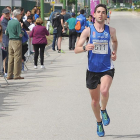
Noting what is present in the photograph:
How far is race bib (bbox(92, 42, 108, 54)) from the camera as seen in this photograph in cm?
695

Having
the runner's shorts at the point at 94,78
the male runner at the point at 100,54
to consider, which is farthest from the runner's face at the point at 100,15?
the runner's shorts at the point at 94,78

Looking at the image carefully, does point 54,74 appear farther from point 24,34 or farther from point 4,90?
point 4,90

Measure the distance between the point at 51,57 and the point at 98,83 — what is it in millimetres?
13341

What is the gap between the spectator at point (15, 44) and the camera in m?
13.4

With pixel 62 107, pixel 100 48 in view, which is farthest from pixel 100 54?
pixel 62 107

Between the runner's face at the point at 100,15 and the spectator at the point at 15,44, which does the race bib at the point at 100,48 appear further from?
the spectator at the point at 15,44

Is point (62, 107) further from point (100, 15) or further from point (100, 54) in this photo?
point (100, 15)

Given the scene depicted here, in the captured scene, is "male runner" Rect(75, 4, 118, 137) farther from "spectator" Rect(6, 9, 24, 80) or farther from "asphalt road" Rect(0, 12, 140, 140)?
"spectator" Rect(6, 9, 24, 80)

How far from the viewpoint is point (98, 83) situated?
714 cm

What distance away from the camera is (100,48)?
696 cm

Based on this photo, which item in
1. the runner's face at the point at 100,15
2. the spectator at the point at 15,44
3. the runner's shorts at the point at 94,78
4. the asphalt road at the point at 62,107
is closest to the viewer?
the runner's face at the point at 100,15

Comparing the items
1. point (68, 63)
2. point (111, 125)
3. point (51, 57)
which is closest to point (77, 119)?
point (111, 125)

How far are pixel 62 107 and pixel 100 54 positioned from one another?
8.80ft

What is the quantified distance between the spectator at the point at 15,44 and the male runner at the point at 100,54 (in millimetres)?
6545
